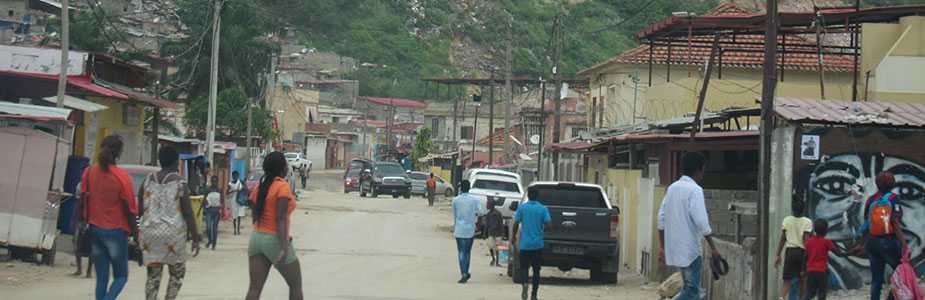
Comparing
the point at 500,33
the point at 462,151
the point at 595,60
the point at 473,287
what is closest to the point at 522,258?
the point at 473,287

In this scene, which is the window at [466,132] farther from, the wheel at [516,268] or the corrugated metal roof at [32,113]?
the corrugated metal roof at [32,113]

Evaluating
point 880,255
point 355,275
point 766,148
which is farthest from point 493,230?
point 880,255

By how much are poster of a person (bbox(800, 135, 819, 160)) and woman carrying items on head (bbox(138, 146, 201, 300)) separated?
26.3ft

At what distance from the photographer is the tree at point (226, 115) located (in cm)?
5353

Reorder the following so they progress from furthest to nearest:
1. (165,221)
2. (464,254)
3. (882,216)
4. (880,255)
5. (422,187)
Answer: (422,187), (464,254), (880,255), (882,216), (165,221)

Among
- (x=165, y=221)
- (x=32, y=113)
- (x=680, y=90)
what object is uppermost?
(x=680, y=90)

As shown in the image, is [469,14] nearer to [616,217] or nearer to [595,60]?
[595,60]

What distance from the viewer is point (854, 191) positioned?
17062mm

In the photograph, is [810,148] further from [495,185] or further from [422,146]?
[422,146]

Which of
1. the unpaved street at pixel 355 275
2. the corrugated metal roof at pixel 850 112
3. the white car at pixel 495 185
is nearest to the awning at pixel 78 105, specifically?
the unpaved street at pixel 355 275

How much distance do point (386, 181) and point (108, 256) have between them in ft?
178

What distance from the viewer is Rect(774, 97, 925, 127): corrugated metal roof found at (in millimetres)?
16594

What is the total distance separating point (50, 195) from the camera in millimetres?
20516

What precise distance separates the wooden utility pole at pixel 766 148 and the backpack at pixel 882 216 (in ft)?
7.36
